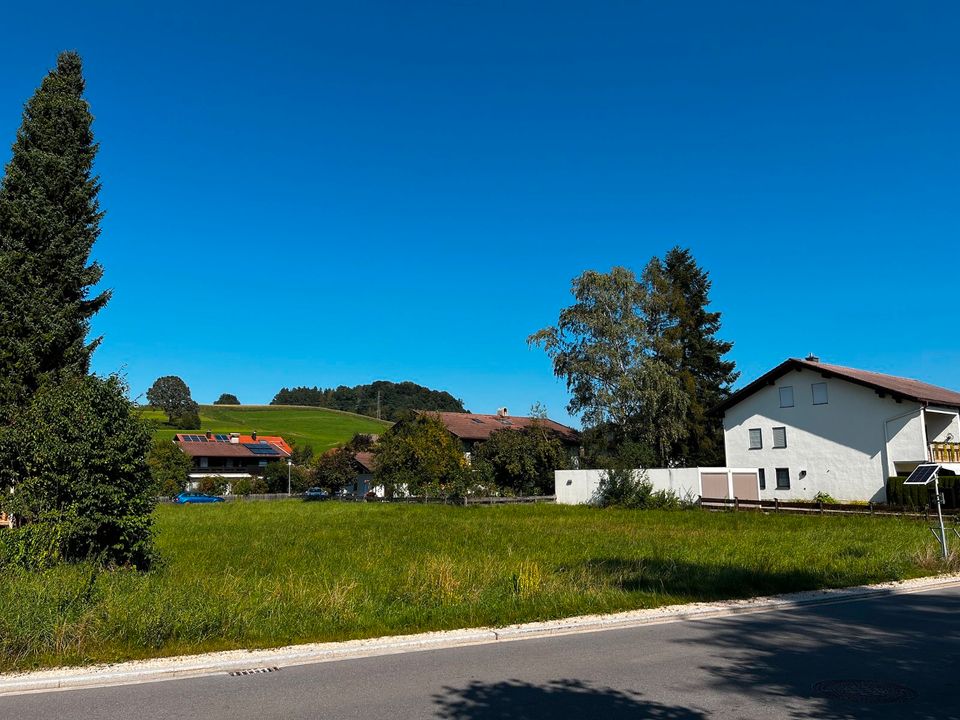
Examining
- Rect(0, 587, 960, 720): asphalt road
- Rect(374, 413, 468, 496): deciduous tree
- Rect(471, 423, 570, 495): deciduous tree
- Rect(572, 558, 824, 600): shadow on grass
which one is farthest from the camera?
Rect(374, 413, 468, 496): deciduous tree

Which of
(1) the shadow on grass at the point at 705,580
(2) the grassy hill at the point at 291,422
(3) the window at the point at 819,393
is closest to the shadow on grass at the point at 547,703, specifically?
(1) the shadow on grass at the point at 705,580

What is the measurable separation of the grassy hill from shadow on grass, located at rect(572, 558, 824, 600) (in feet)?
335

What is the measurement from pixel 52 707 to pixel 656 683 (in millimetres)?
5750

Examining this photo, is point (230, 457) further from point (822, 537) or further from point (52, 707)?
point (52, 707)

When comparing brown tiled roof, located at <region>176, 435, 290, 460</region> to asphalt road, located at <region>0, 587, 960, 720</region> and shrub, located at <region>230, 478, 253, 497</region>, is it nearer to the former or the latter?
shrub, located at <region>230, 478, 253, 497</region>

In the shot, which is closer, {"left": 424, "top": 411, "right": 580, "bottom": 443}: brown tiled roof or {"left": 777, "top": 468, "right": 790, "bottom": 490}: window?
{"left": 777, "top": 468, "right": 790, "bottom": 490}: window

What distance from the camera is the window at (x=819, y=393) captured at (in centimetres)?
3991

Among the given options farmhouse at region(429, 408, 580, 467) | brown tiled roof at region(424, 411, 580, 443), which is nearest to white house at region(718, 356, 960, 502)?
farmhouse at region(429, 408, 580, 467)

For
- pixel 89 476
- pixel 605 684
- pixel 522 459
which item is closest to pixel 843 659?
pixel 605 684

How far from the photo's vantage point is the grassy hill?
122 meters

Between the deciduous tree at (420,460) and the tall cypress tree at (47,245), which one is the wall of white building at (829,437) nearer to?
the deciduous tree at (420,460)

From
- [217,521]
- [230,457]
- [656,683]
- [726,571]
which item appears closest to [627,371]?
[217,521]

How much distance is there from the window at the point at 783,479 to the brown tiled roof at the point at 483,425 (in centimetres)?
2275

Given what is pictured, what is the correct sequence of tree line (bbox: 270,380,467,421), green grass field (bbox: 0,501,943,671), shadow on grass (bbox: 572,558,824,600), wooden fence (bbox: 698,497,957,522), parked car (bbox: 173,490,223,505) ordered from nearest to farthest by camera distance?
green grass field (bbox: 0,501,943,671)
shadow on grass (bbox: 572,558,824,600)
wooden fence (bbox: 698,497,957,522)
parked car (bbox: 173,490,223,505)
tree line (bbox: 270,380,467,421)
